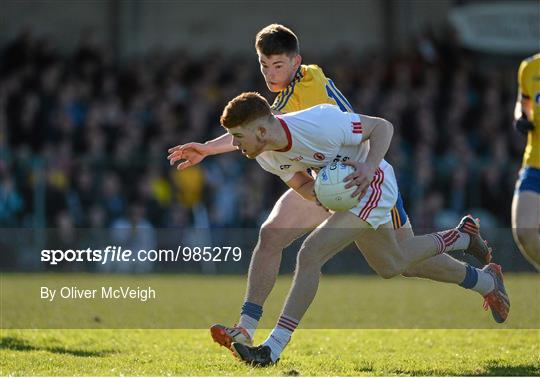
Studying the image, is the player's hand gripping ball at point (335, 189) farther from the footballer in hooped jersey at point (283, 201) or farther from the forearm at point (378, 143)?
the footballer in hooped jersey at point (283, 201)

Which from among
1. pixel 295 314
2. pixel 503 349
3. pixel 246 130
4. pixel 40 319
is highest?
pixel 246 130

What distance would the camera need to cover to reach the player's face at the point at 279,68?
799cm

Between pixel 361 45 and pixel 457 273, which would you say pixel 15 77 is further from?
pixel 457 273

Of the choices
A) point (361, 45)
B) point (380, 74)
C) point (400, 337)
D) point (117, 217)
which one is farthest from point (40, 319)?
point (361, 45)

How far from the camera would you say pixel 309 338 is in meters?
9.38

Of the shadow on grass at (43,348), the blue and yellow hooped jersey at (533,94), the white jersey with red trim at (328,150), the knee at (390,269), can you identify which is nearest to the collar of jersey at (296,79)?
the white jersey with red trim at (328,150)

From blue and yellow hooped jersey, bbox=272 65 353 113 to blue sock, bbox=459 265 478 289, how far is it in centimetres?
151

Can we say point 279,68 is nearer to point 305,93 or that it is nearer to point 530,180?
point 305,93

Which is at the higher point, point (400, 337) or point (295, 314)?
point (295, 314)

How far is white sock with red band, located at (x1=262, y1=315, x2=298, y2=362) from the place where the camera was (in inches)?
292

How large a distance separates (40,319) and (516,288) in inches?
267

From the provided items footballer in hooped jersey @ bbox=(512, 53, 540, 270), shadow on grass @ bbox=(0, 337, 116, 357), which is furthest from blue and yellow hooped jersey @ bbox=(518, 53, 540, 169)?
shadow on grass @ bbox=(0, 337, 116, 357)

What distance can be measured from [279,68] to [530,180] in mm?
3081

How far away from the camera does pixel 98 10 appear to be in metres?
26.0
